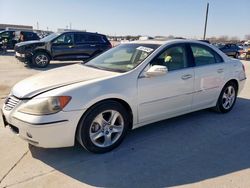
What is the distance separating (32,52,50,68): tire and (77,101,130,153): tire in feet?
30.7

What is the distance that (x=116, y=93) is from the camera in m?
3.54

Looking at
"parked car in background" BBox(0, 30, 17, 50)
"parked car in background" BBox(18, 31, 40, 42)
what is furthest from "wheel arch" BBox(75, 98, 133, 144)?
"parked car in background" BBox(0, 30, 17, 50)

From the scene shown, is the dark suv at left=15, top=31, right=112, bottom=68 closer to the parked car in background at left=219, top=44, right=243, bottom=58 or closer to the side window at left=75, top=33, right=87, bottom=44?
the side window at left=75, top=33, right=87, bottom=44

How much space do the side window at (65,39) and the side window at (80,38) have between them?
265 mm

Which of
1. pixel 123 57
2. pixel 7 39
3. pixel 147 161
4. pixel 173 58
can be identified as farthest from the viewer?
pixel 7 39

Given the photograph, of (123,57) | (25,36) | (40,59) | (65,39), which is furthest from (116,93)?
(25,36)

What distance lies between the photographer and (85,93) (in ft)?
10.8

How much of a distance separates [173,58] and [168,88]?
22.0 inches

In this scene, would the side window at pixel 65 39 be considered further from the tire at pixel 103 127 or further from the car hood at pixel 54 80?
the tire at pixel 103 127

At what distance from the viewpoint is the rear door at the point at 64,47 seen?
12.4m

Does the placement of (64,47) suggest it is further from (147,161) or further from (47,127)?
(147,161)

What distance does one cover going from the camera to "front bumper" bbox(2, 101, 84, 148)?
310 centimetres

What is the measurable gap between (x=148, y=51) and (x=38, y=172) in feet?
7.70

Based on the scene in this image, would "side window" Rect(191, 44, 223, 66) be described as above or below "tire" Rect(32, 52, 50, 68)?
above
